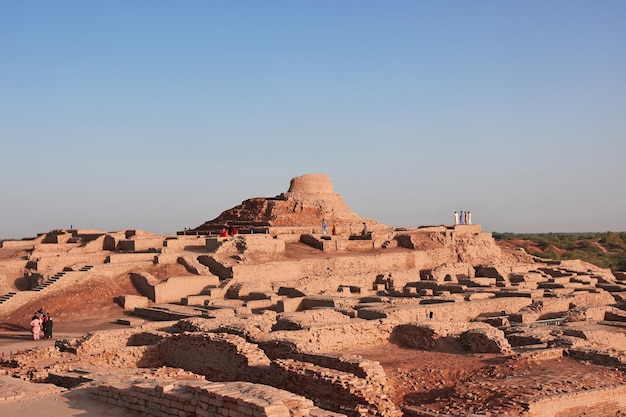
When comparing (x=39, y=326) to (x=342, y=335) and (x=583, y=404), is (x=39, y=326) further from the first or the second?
(x=583, y=404)

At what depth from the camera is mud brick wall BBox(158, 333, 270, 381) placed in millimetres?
10062

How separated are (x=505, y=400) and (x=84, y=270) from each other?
1460 cm

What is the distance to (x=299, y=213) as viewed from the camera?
3709 centimetres

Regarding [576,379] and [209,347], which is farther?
[209,347]

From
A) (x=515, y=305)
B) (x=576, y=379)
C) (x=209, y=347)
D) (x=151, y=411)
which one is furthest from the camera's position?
(x=515, y=305)

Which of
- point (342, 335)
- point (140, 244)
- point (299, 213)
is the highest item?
point (299, 213)

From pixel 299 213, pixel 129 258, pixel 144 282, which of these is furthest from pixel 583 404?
pixel 299 213

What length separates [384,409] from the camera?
8039 millimetres

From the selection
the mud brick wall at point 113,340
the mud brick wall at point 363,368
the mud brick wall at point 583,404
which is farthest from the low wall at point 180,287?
the mud brick wall at point 583,404

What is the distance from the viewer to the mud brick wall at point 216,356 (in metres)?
10.1

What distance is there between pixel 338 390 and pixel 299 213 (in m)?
28.9

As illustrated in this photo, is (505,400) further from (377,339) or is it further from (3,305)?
(3,305)

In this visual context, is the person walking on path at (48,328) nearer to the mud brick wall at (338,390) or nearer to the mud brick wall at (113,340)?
the mud brick wall at (113,340)

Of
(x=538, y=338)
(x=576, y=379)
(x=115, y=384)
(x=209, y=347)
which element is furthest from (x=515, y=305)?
(x=115, y=384)
